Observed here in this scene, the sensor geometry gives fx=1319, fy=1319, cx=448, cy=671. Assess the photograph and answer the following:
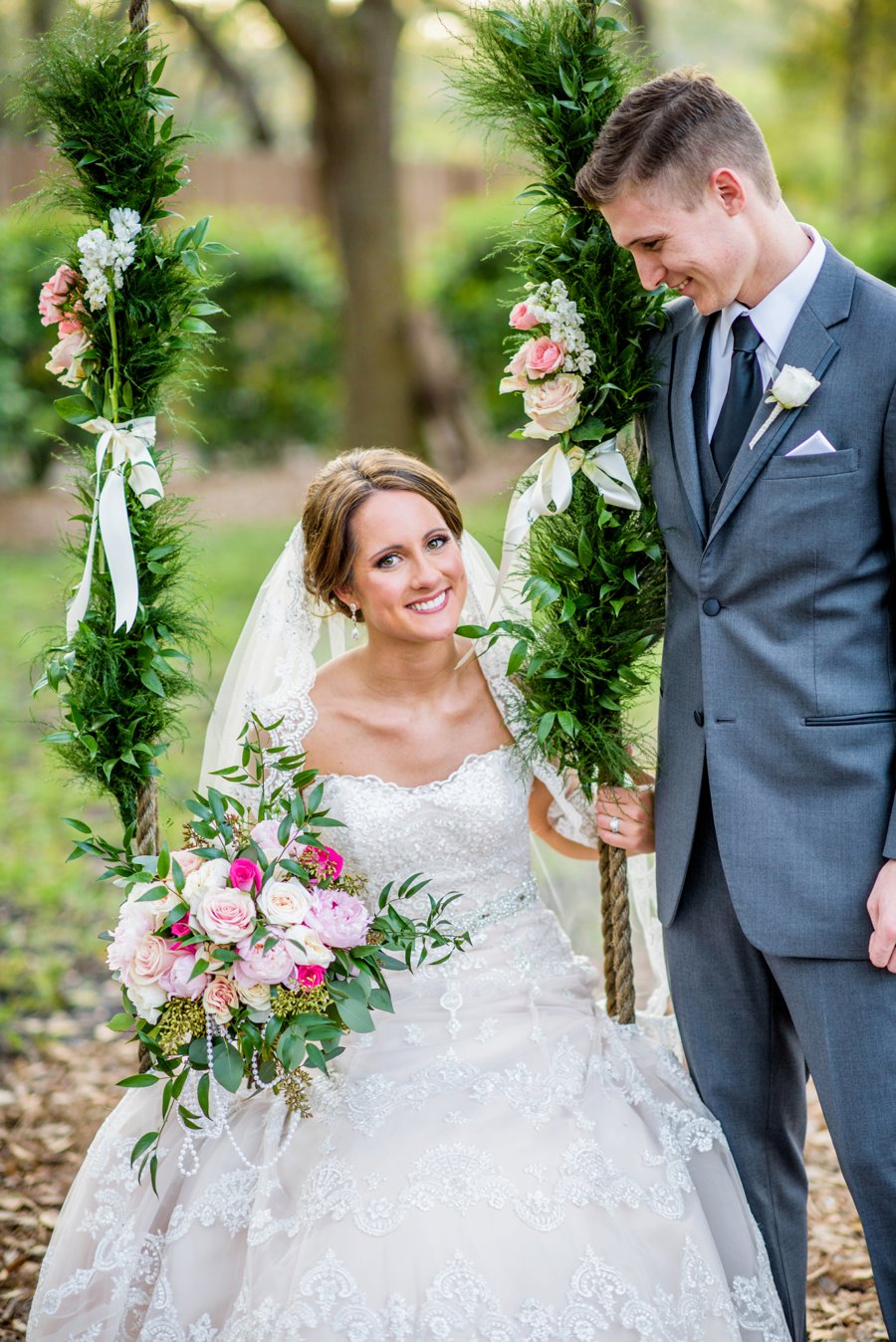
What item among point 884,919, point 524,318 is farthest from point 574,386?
point 884,919

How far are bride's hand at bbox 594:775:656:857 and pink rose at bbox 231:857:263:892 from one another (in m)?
0.82

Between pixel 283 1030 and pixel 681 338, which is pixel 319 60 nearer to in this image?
pixel 681 338

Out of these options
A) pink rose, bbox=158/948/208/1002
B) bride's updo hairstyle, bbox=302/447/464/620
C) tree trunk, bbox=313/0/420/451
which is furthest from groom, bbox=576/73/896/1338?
tree trunk, bbox=313/0/420/451

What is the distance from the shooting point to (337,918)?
100.0 inches

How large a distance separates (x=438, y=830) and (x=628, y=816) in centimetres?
43

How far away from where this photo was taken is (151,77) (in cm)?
276

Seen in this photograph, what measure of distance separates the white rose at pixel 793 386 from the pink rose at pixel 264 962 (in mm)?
1349

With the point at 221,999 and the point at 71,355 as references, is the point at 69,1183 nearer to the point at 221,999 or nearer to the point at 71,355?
the point at 221,999

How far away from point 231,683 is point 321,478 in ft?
1.78

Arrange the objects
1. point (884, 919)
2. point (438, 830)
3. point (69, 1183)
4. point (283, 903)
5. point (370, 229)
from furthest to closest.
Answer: point (370, 229) → point (69, 1183) → point (438, 830) → point (283, 903) → point (884, 919)

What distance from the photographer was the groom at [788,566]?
238 cm

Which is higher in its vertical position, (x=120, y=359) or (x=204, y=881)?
(x=120, y=359)

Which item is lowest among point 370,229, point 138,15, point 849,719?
point 849,719

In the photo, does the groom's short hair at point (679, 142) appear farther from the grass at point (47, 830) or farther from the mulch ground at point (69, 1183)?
the mulch ground at point (69, 1183)
